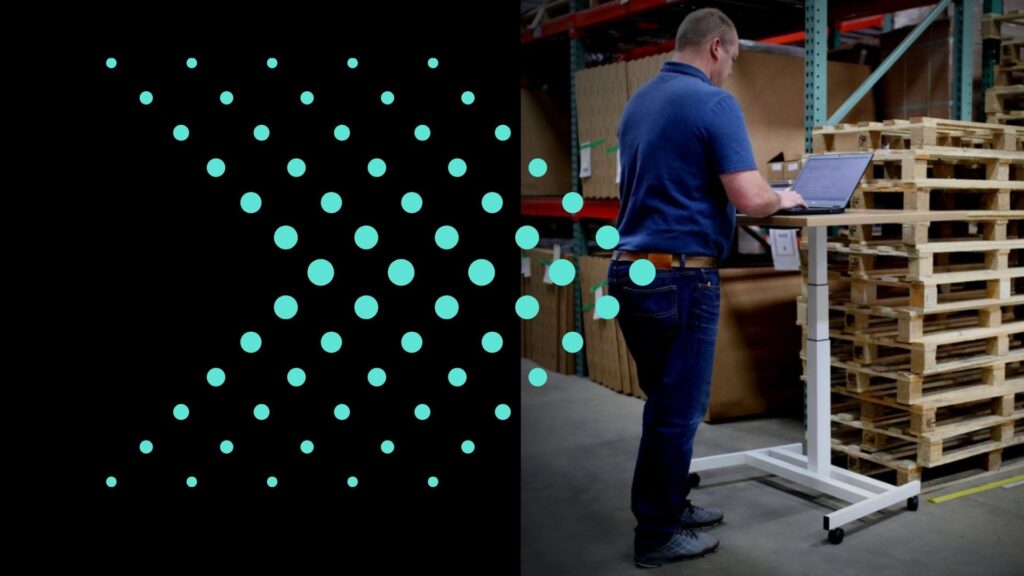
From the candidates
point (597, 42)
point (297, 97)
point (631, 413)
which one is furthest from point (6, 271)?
point (597, 42)

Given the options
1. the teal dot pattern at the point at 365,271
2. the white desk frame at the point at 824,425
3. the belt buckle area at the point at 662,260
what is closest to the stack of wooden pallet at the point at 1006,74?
the white desk frame at the point at 824,425

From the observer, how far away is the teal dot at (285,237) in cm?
83

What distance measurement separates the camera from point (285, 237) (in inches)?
32.6

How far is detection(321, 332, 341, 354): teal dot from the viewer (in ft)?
2.80

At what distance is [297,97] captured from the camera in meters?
0.81

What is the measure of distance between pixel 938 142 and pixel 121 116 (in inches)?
162

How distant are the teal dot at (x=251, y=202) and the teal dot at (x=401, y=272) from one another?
0.15 meters

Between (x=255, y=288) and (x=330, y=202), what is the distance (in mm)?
118

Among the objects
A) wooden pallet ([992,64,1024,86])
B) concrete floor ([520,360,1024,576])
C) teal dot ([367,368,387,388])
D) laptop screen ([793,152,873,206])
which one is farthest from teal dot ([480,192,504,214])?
wooden pallet ([992,64,1024,86])

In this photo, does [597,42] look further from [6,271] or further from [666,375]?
[6,271]

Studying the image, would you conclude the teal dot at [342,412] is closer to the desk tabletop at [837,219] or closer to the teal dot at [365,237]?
the teal dot at [365,237]

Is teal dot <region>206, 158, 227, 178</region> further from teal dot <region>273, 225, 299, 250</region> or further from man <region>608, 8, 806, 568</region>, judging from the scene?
man <region>608, 8, 806, 568</region>

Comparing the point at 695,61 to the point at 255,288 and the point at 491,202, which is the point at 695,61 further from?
the point at 255,288

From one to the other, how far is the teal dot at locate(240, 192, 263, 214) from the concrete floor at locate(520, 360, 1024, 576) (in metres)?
2.40
